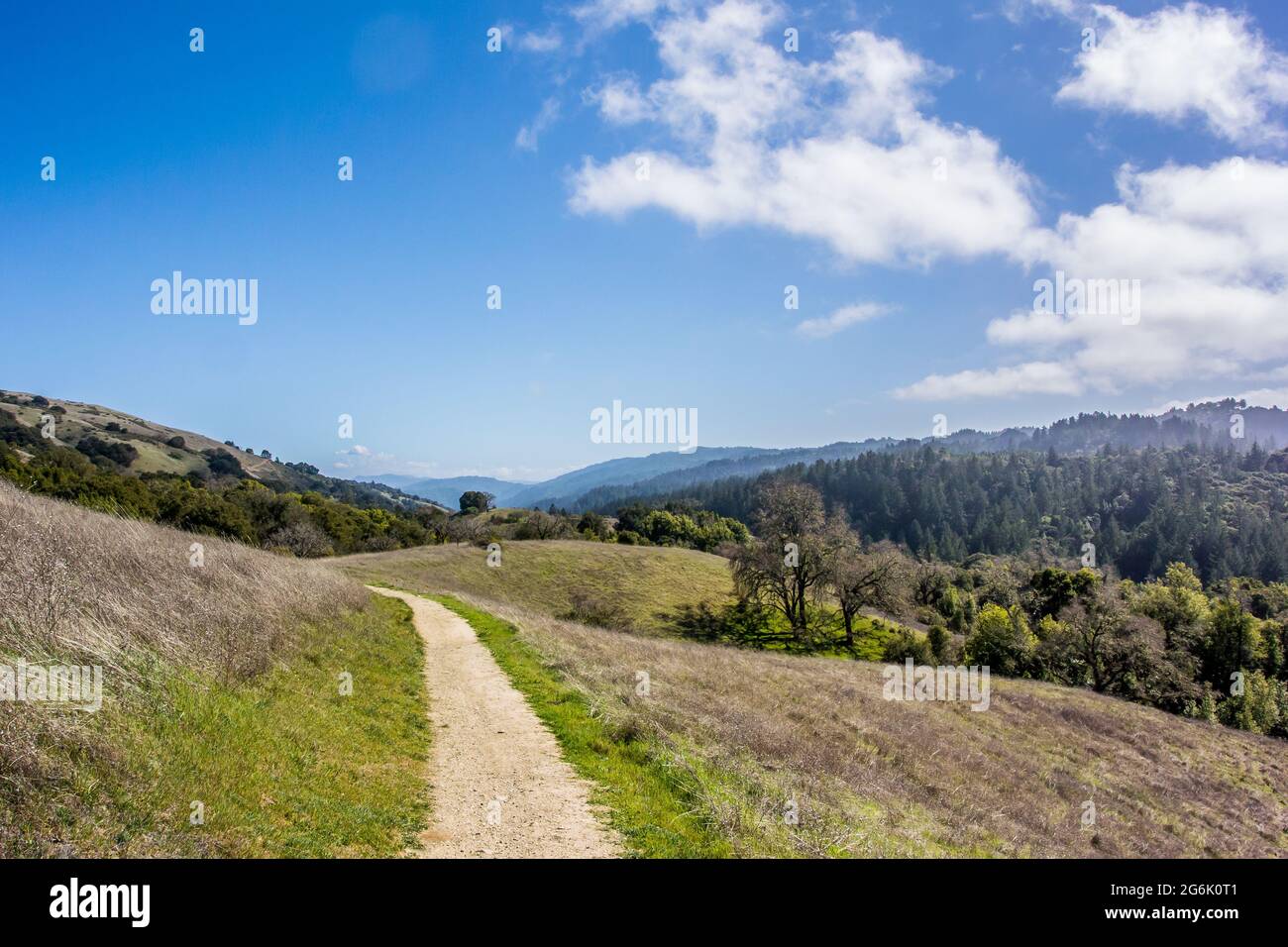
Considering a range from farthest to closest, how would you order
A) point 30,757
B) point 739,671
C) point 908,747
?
point 739,671
point 908,747
point 30,757

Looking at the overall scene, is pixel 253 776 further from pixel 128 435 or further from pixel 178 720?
pixel 128 435

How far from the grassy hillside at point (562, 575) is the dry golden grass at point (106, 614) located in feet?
108

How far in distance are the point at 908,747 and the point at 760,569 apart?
43.5 m

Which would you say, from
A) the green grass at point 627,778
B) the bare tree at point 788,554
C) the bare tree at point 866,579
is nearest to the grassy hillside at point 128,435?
the bare tree at point 788,554

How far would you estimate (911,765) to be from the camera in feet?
62.4

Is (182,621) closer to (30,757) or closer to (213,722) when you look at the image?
(213,722)

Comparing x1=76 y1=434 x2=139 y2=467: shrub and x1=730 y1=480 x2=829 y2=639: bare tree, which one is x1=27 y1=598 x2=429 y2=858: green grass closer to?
x1=730 y1=480 x2=829 y2=639: bare tree

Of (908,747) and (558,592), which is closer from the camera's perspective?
(908,747)

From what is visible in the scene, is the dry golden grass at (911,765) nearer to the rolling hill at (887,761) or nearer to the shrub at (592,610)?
the rolling hill at (887,761)

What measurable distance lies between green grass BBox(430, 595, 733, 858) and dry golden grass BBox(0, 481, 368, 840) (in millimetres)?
6081

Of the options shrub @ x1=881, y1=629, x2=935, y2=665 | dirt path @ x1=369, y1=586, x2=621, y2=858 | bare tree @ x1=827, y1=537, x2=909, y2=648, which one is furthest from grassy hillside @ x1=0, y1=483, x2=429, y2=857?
bare tree @ x1=827, y1=537, x2=909, y2=648
